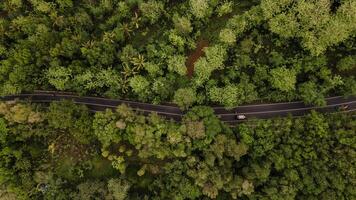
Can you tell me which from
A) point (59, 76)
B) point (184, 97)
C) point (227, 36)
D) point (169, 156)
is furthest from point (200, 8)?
point (59, 76)

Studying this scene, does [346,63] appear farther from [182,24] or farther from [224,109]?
[182,24]

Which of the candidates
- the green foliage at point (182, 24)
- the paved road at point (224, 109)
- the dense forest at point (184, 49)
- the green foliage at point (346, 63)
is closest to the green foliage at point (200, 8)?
the dense forest at point (184, 49)

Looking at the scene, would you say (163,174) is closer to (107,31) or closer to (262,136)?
(262,136)

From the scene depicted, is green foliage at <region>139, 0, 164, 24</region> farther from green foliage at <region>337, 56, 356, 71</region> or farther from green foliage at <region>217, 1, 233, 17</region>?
green foliage at <region>337, 56, 356, 71</region>

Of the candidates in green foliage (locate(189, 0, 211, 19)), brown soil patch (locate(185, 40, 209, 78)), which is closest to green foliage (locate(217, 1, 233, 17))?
green foliage (locate(189, 0, 211, 19))

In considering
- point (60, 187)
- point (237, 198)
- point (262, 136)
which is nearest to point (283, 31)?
point (262, 136)

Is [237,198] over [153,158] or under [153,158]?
under
